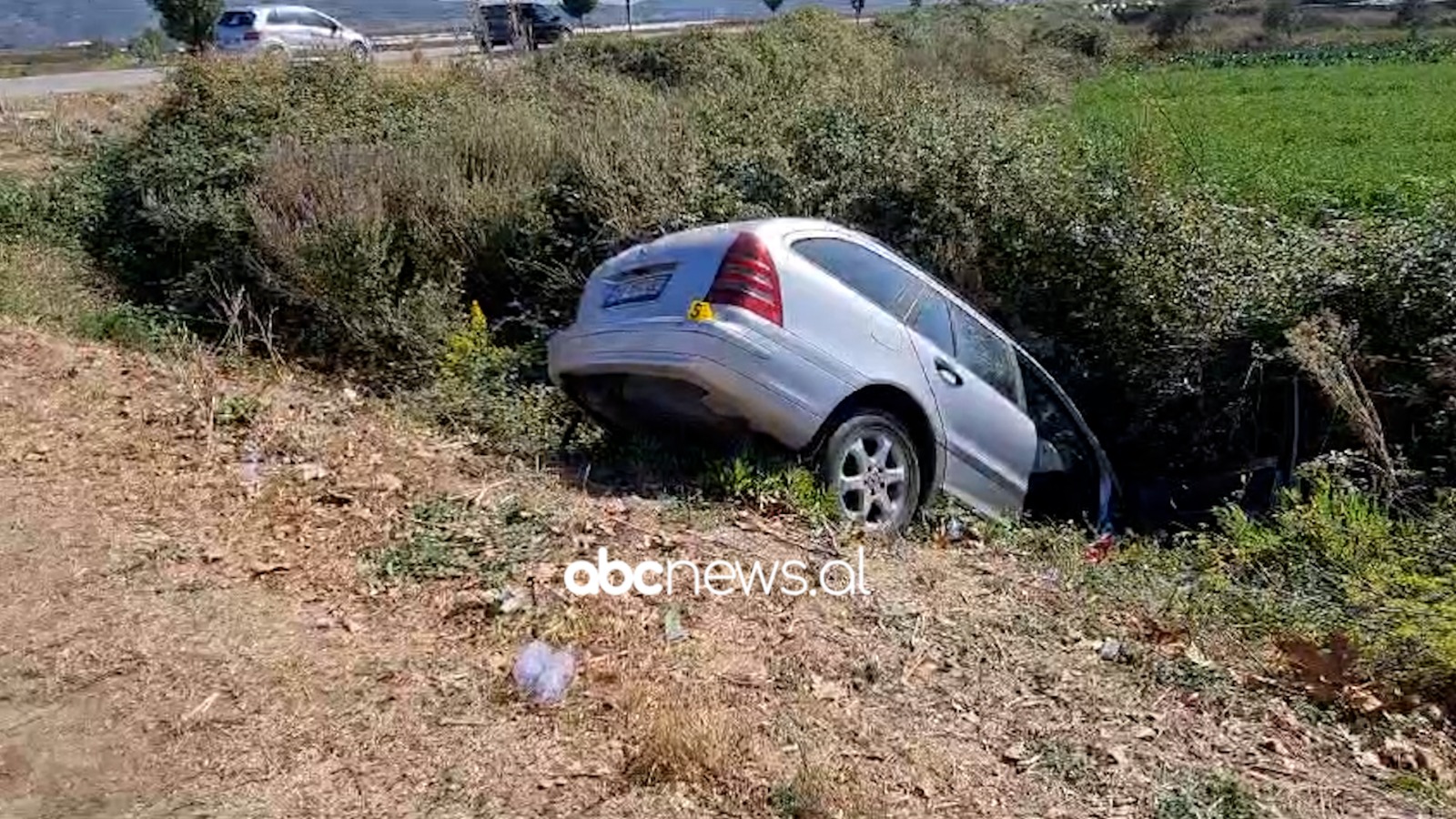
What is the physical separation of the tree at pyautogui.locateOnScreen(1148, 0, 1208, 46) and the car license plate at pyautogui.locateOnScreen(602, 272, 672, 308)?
147 feet

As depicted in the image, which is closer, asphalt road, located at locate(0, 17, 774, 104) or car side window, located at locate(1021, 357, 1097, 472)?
car side window, located at locate(1021, 357, 1097, 472)

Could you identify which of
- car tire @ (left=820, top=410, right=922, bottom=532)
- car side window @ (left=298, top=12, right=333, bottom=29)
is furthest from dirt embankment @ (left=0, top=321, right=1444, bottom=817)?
car side window @ (left=298, top=12, right=333, bottom=29)

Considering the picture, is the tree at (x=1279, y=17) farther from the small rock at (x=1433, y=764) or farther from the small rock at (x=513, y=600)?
the small rock at (x=513, y=600)

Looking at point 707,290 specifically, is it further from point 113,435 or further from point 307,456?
point 113,435

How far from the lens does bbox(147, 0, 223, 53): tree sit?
26.6 metres

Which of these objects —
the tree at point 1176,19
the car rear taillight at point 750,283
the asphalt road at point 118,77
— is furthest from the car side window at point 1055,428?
the tree at point 1176,19

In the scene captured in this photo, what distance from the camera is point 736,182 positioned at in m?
9.98

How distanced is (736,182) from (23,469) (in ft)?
18.8

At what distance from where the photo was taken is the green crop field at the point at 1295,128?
35.4ft

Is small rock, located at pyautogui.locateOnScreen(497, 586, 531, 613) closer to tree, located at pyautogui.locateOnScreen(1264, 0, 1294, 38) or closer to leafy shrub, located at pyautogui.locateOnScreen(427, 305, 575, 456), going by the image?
leafy shrub, located at pyautogui.locateOnScreen(427, 305, 575, 456)

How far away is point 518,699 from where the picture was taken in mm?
3846

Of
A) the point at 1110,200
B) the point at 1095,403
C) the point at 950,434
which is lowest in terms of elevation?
the point at 1095,403

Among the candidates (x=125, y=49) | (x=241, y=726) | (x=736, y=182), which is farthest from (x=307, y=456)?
(x=125, y=49)

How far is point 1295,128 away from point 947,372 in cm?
1781
